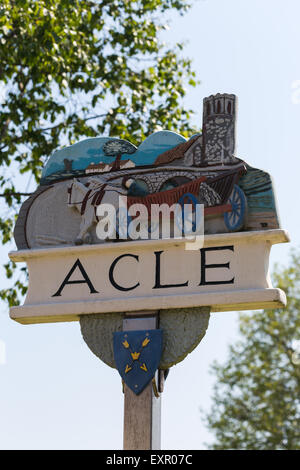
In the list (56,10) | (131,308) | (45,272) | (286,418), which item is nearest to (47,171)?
(45,272)

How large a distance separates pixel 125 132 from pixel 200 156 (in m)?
5.13

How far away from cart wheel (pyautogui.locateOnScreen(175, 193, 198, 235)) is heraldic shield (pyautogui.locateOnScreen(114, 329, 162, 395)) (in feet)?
2.42

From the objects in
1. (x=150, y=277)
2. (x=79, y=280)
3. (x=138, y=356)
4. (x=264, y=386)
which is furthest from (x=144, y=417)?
(x=264, y=386)

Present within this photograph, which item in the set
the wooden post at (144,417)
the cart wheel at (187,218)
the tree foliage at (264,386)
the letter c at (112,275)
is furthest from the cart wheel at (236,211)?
the tree foliage at (264,386)

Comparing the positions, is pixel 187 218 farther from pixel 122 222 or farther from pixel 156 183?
pixel 122 222

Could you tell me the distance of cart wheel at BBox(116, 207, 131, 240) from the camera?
6.22 meters

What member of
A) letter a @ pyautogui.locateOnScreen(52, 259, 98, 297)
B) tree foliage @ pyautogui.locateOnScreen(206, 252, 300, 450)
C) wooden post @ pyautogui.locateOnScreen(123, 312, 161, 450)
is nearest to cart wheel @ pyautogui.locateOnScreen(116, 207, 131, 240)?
letter a @ pyautogui.locateOnScreen(52, 259, 98, 297)

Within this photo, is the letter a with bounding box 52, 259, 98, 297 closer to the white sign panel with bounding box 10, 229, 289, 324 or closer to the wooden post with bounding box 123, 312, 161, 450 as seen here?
the white sign panel with bounding box 10, 229, 289, 324

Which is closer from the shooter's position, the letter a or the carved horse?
the letter a

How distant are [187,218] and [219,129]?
2.29 ft

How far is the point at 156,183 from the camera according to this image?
6305 mm

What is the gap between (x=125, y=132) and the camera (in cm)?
1134

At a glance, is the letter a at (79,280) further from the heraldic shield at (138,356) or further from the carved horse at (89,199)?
the heraldic shield at (138,356)

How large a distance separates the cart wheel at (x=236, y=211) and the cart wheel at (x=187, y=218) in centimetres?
23
